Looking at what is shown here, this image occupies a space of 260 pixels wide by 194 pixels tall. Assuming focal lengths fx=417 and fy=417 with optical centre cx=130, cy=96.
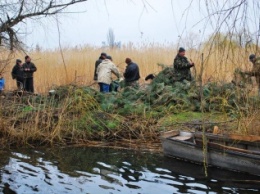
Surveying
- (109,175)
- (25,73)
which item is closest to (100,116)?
(109,175)

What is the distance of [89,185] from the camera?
6945 mm

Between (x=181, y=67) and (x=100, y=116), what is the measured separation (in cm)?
328

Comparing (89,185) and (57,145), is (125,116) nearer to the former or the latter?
(57,145)

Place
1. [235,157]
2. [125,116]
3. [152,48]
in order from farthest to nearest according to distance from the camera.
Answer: [152,48] → [125,116] → [235,157]

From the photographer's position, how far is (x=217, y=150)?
7539 millimetres

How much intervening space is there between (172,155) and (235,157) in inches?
60.4

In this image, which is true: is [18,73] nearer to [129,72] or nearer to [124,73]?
[124,73]

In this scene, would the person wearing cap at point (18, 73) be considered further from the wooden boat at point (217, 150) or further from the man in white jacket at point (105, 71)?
the wooden boat at point (217, 150)

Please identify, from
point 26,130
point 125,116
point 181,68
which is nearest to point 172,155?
point 125,116

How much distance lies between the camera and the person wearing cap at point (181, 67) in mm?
12366

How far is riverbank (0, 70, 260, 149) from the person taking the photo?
9938mm

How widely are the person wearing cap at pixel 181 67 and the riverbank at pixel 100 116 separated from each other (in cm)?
101

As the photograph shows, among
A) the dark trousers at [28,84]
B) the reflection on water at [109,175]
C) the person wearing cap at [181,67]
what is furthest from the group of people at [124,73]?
the reflection on water at [109,175]

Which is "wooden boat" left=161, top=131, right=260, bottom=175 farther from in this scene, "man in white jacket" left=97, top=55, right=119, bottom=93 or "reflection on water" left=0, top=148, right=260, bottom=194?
"man in white jacket" left=97, top=55, right=119, bottom=93
